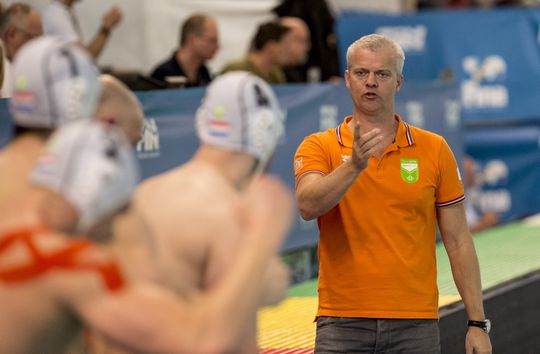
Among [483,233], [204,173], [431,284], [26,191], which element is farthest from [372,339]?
[483,233]

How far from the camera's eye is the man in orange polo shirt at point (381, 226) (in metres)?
4.92

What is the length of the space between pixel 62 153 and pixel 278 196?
598 millimetres

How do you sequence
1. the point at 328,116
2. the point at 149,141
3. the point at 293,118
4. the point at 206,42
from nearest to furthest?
1. the point at 149,141
2. the point at 293,118
3. the point at 328,116
4. the point at 206,42

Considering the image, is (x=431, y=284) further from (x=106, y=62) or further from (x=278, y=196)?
(x=106, y=62)

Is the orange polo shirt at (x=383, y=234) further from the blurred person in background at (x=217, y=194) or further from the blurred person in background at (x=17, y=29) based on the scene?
the blurred person in background at (x=17, y=29)

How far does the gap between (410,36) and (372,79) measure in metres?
8.85

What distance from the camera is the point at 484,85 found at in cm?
1343

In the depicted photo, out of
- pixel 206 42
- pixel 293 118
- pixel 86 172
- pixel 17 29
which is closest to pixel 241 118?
pixel 86 172

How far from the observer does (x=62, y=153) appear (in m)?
2.63

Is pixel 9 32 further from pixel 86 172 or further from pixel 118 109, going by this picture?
pixel 86 172

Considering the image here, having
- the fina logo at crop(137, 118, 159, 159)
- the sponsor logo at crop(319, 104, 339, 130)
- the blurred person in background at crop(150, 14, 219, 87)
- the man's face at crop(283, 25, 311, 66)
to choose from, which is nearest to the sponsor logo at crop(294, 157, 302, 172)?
the fina logo at crop(137, 118, 159, 159)

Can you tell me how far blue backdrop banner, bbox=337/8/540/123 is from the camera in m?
13.3

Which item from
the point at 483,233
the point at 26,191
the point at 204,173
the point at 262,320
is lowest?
the point at 483,233

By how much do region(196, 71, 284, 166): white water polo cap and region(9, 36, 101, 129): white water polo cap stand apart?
1.75ft
